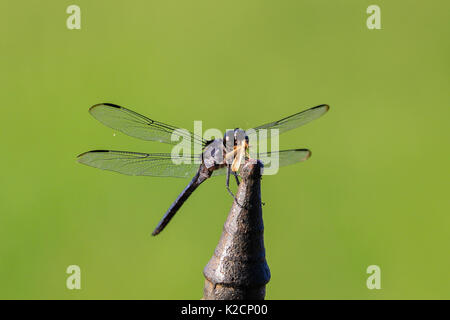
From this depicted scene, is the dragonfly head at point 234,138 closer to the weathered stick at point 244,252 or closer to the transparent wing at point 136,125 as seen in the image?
the transparent wing at point 136,125

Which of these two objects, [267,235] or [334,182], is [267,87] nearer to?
[334,182]

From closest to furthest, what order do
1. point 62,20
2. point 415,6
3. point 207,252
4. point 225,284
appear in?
point 225,284 < point 207,252 < point 62,20 < point 415,6

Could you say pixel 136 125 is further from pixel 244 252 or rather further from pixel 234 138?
pixel 244 252

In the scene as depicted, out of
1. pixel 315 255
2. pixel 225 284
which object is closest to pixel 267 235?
pixel 315 255

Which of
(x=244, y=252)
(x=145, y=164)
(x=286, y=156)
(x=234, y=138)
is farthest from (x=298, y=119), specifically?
(x=244, y=252)

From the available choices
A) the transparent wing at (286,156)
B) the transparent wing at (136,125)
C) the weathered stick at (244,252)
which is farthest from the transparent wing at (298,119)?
the weathered stick at (244,252)

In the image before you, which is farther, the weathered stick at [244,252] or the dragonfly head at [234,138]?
the dragonfly head at [234,138]

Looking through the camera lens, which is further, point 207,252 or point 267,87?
point 267,87

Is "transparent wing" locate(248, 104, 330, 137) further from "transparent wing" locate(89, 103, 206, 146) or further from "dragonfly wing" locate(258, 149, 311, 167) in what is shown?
"transparent wing" locate(89, 103, 206, 146)
